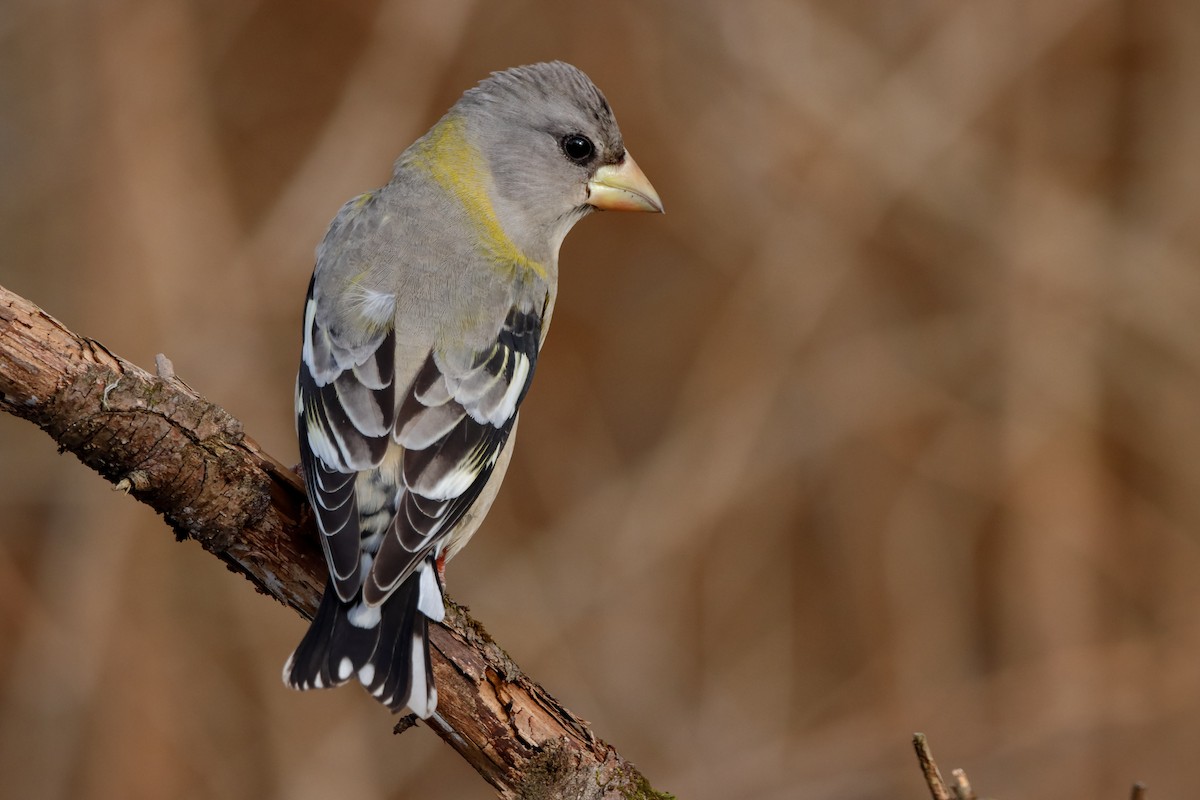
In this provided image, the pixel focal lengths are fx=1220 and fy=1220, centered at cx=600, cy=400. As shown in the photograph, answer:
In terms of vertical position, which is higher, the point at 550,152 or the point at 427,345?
the point at 550,152

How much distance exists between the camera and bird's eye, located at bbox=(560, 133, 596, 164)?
13.8 feet

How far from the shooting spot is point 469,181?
4.18 metres

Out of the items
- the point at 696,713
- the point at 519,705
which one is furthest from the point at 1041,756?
the point at 519,705

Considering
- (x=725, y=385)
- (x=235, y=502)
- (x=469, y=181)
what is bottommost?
(x=235, y=502)

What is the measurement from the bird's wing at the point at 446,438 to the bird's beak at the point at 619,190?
0.76m

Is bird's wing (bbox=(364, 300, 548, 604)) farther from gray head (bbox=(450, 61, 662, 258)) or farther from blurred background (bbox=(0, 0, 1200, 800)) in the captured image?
blurred background (bbox=(0, 0, 1200, 800))

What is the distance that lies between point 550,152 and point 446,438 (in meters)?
1.36

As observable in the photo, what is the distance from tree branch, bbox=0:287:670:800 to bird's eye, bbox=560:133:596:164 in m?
1.65

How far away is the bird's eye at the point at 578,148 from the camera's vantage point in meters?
4.21

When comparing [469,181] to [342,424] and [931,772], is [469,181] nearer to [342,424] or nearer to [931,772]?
[342,424]

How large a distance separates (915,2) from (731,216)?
1.59 m

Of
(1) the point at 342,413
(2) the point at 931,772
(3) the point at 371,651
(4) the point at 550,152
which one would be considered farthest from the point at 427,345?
(2) the point at 931,772

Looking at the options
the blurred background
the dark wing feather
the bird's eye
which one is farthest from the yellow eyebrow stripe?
A: the blurred background

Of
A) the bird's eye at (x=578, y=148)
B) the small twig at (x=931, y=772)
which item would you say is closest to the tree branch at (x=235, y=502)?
the small twig at (x=931, y=772)
